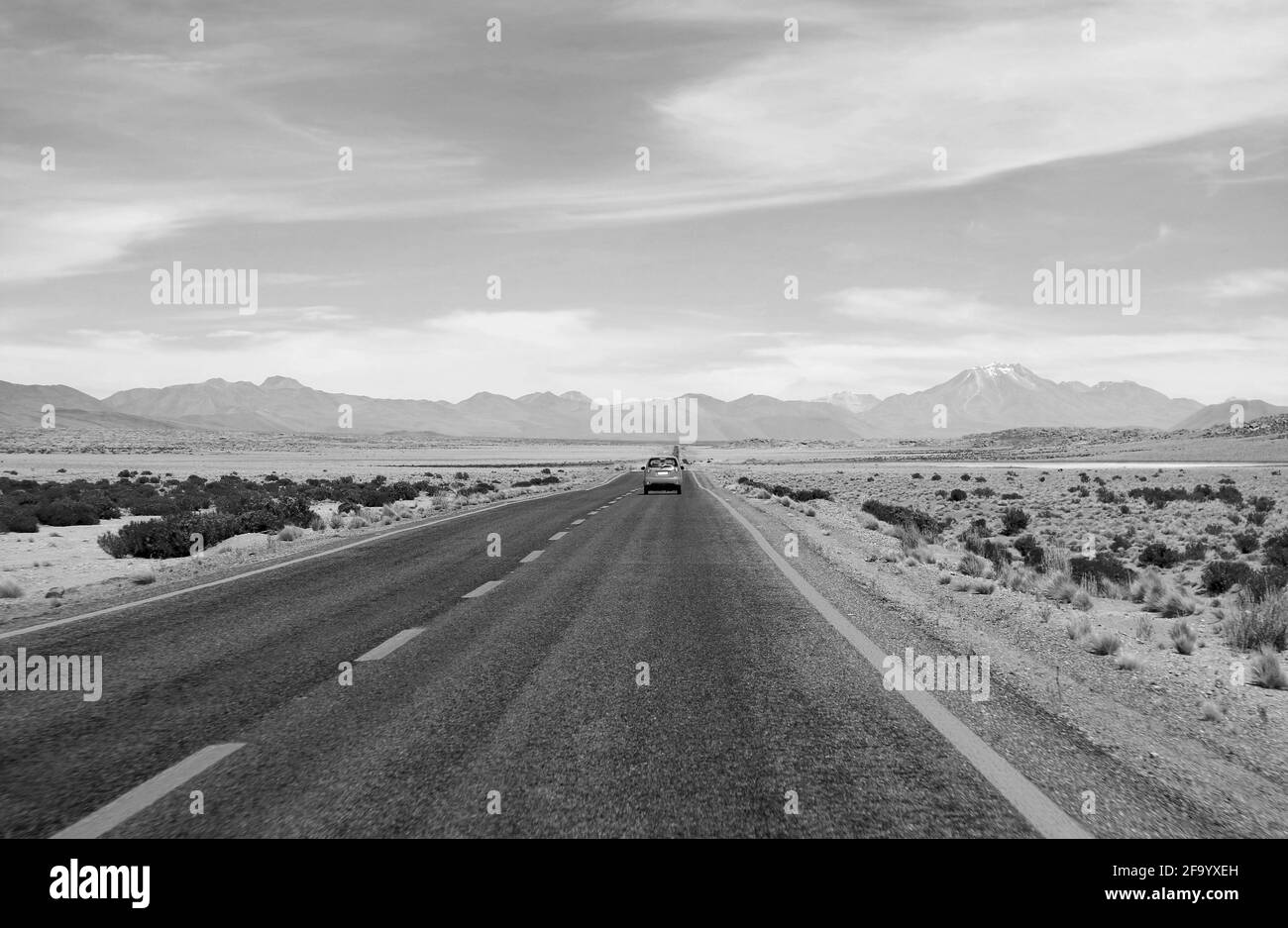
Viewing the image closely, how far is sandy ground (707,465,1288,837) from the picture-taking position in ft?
15.2

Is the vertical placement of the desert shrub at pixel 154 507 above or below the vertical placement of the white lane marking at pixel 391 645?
below

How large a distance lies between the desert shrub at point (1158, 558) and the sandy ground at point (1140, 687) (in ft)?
28.8

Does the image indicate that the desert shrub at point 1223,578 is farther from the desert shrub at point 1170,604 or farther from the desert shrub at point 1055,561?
the desert shrub at point 1170,604

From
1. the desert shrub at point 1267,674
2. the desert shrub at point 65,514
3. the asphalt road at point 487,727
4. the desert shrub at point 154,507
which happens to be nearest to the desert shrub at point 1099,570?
the desert shrub at point 1267,674

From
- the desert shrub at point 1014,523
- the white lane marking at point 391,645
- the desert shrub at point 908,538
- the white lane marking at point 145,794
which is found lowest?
the desert shrub at point 1014,523

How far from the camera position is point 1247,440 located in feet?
345

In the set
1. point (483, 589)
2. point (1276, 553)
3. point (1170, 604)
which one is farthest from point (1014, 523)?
point (483, 589)

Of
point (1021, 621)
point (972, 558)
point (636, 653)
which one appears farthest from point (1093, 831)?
point (972, 558)

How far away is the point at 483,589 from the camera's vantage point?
11062 millimetres

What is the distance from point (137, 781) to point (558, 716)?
2.25 m

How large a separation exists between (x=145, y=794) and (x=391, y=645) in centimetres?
354

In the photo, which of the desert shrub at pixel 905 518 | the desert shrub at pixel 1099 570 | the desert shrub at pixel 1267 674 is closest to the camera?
the desert shrub at pixel 1267 674

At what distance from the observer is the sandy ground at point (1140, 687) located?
4621mm
